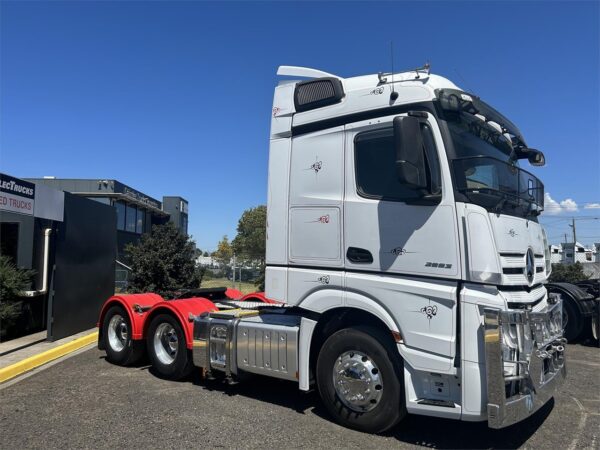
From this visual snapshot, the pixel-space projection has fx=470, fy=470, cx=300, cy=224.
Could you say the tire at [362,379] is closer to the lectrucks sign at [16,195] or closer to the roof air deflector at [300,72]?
the roof air deflector at [300,72]

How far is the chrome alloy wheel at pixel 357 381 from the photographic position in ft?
14.9

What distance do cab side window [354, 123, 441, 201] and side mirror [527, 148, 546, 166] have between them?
6.74 feet

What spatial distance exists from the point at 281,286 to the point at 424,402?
1940mm

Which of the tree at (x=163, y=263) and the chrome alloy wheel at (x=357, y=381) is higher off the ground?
the tree at (x=163, y=263)

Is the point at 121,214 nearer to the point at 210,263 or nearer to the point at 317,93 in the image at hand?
the point at 210,263

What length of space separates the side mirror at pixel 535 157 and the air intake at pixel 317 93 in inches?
97.5

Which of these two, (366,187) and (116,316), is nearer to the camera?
(366,187)

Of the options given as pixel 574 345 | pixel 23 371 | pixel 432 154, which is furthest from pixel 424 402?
pixel 574 345

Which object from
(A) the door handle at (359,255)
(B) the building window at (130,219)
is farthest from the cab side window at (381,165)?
(B) the building window at (130,219)

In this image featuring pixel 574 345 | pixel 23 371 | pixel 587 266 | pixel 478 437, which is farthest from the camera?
pixel 587 266

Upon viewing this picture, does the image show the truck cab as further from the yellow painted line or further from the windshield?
the yellow painted line

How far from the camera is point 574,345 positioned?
32.6 feet

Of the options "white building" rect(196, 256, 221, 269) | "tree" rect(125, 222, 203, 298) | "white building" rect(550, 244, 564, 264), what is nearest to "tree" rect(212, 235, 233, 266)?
"white building" rect(196, 256, 221, 269)

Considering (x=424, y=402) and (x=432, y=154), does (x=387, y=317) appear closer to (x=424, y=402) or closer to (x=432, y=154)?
(x=424, y=402)
